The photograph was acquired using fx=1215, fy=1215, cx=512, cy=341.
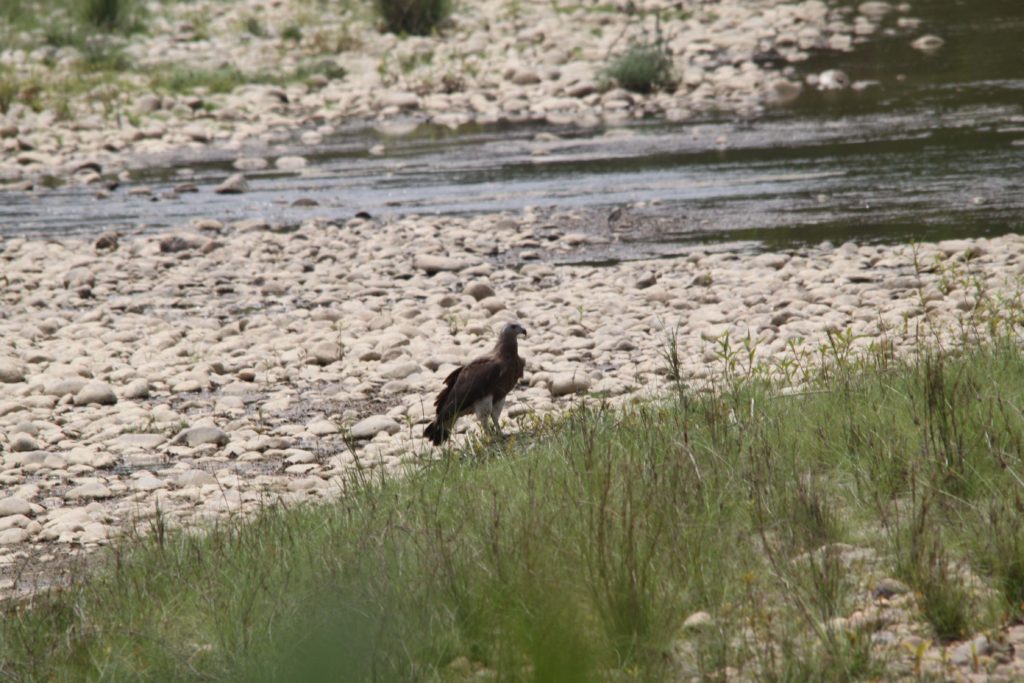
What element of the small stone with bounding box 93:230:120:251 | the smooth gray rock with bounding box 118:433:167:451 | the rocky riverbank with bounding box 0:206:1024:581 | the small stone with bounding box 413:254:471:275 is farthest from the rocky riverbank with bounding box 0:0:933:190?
the smooth gray rock with bounding box 118:433:167:451

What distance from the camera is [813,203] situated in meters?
14.7

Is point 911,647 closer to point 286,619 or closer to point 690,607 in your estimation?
point 690,607

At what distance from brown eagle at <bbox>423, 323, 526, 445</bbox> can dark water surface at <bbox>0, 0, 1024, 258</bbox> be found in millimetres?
5705

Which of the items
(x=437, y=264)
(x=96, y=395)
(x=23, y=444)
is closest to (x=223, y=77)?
(x=437, y=264)

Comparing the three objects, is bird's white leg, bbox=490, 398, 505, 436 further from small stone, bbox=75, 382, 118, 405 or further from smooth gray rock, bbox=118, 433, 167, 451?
small stone, bbox=75, 382, 118, 405

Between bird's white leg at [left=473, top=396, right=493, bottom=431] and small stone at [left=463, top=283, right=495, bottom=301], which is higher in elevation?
bird's white leg at [left=473, top=396, right=493, bottom=431]

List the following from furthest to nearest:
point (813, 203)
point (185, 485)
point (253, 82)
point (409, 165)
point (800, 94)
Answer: point (253, 82)
point (800, 94)
point (409, 165)
point (813, 203)
point (185, 485)

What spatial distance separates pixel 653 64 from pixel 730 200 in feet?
24.6

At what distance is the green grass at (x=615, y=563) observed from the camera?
3949mm

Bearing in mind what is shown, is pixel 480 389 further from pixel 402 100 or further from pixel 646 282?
pixel 402 100

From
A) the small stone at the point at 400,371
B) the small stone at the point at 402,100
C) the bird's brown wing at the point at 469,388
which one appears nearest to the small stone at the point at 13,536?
the bird's brown wing at the point at 469,388

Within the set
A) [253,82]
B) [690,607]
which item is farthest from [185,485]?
[253,82]

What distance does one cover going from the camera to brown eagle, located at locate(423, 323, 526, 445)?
7.32m

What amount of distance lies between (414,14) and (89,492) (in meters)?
21.4
